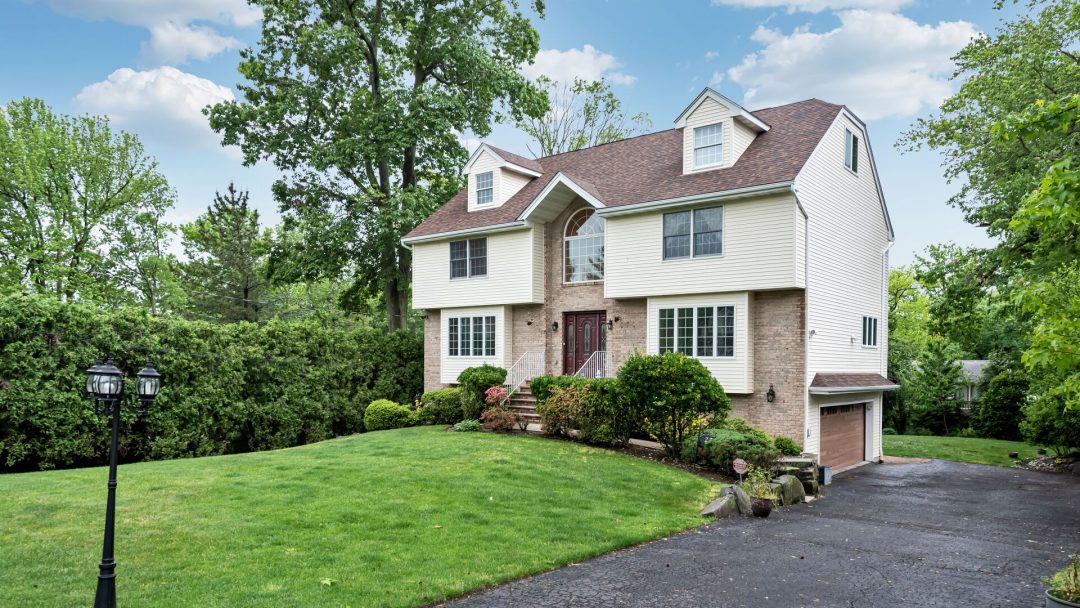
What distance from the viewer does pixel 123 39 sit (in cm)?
1808

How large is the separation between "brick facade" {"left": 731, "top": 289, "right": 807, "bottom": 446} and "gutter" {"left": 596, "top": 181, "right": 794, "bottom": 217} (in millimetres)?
2481

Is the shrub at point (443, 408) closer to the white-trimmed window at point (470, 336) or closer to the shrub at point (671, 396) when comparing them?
the white-trimmed window at point (470, 336)

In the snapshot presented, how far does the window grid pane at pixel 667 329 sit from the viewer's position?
58.4 feet

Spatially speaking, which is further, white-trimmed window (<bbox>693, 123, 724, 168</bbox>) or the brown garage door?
white-trimmed window (<bbox>693, 123, 724, 168</bbox>)

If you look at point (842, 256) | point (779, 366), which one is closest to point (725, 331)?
point (779, 366)

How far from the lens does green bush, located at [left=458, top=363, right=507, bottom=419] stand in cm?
1948

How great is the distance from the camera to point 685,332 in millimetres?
17594

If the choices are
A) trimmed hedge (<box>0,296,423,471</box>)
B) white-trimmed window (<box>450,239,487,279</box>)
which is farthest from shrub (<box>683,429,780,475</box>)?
trimmed hedge (<box>0,296,423,471</box>)

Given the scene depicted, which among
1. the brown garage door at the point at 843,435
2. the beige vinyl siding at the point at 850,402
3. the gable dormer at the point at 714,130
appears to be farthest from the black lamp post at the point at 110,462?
the brown garage door at the point at 843,435

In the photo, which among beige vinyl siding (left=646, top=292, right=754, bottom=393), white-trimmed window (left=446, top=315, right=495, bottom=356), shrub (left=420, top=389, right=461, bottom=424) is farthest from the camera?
white-trimmed window (left=446, top=315, right=495, bottom=356)

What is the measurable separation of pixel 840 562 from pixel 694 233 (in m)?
10.5

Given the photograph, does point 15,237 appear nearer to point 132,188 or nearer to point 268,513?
point 132,188

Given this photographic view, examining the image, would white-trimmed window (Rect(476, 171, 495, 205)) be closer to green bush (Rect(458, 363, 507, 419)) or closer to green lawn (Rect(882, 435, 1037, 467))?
green bush (Rect(458, 363, 507, 419))

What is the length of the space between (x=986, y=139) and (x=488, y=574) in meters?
21.9
